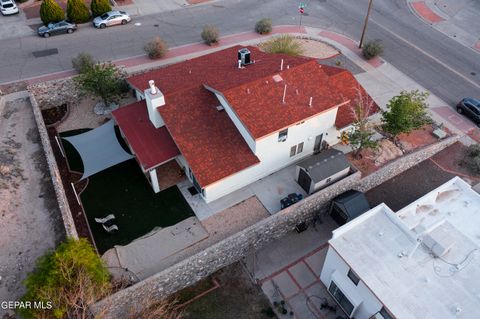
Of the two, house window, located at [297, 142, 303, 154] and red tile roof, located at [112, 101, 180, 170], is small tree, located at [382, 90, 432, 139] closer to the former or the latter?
house window, located at [297, 142, 303, 154]

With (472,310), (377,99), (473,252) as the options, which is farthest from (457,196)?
(377,99)

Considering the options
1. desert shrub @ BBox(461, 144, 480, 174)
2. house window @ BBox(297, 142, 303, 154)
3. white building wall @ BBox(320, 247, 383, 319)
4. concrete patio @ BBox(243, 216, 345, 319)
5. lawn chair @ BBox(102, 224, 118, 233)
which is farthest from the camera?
desert shrub @ BBox(461, 144, 480, 174)

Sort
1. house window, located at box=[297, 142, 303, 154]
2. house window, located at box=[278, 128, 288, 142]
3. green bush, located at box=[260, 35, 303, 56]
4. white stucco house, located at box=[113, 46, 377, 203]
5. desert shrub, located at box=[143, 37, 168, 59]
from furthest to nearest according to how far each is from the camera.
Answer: desert shrub, located at box=[143, 37, 168, 59], green bush, located at box=[260, 35, 303, 56], house window, located at box=[297, 142, 303, 154], house window, located at box=[278, 128, 288, 142], white stucco house, located at box=[113, 46, 377, 203]

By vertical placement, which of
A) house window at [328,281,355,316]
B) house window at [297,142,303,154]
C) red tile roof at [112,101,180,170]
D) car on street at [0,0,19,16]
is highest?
car on street at [0,0,19,16]

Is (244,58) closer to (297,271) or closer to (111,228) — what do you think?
(111,228)

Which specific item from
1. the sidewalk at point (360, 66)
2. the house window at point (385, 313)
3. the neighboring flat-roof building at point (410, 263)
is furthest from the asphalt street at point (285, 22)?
the house window at point (385, 313)

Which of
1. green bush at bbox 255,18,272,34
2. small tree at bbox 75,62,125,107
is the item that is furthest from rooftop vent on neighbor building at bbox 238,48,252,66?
green bush at bbox 255,18,272,34

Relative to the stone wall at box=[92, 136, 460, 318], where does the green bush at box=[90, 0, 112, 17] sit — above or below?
above
